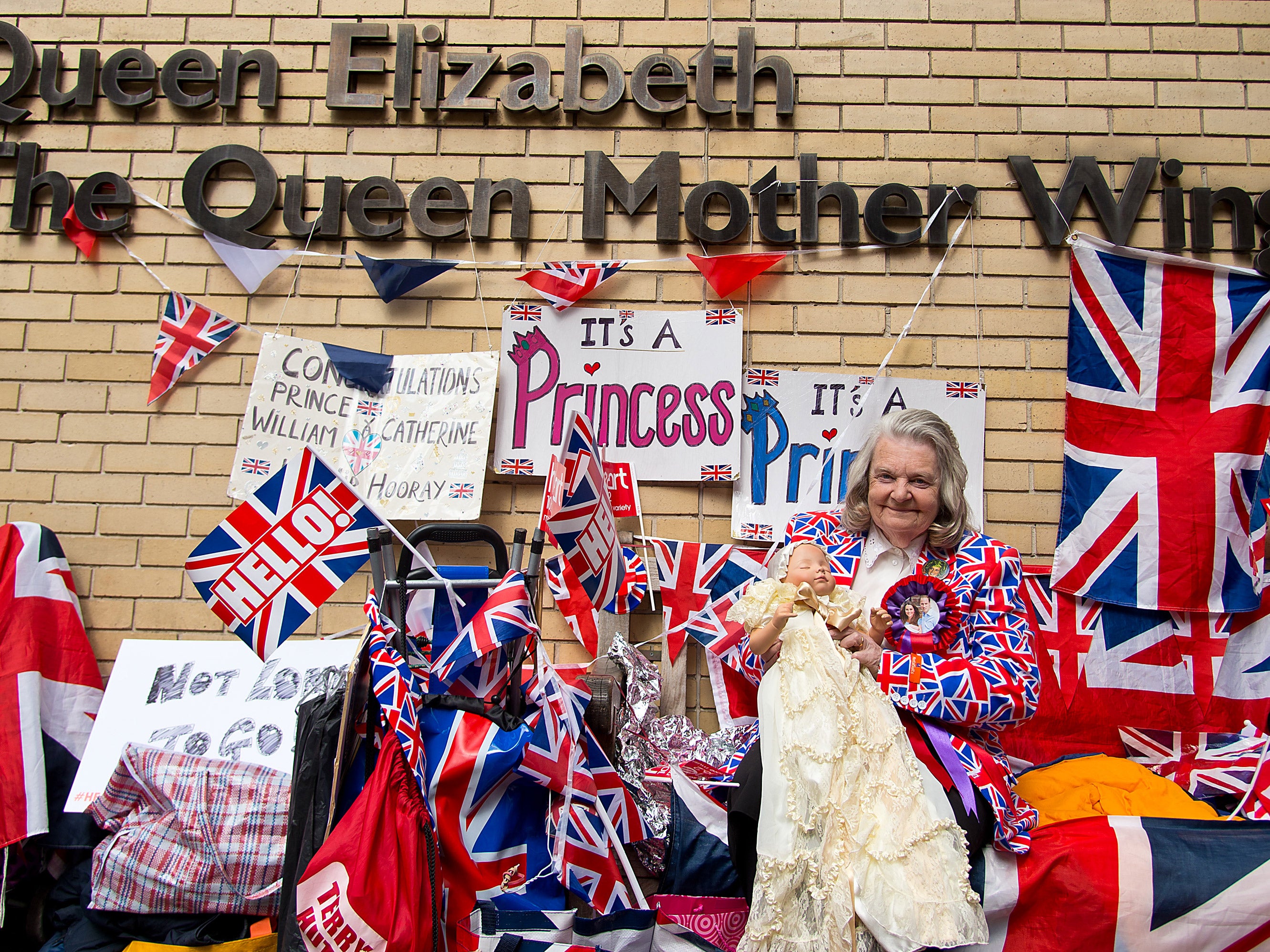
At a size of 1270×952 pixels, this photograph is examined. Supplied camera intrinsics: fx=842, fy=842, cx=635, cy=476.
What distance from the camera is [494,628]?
8.01 ft

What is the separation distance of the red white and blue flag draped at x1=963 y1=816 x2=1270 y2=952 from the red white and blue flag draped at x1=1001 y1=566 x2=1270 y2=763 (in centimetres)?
89

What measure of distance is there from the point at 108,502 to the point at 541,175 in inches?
88.7

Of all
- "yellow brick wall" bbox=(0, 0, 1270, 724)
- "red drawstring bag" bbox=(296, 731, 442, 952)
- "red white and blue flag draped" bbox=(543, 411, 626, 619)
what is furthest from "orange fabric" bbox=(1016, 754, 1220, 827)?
"red drawstring bag" bbox=(296, 731, 442, 952)

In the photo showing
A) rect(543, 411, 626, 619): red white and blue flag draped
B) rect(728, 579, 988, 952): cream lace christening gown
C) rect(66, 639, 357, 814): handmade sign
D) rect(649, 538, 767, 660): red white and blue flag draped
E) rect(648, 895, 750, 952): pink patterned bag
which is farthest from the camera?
rect(649, 538, 767, 660): red white and blue flag draped

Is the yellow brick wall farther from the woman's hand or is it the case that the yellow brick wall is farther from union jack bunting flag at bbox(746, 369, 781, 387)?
the woman's hand

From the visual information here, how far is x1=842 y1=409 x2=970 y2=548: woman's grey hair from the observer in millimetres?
2574

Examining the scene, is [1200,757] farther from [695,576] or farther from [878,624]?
[695,576]

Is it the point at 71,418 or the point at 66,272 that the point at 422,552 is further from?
the point at 66,272

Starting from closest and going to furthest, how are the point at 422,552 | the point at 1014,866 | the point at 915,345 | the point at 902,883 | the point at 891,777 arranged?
the point at 902,883
the point at 891,777
the point at 1014,866
the point at 422,552
the point at 915,345

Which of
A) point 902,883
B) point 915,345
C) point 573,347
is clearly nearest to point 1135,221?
point 915,345

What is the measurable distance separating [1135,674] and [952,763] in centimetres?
142

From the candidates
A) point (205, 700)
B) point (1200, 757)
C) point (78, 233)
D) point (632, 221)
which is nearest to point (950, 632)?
point (1200, 757)

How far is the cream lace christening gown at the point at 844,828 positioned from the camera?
6.31 ft

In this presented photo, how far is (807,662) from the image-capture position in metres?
2.14
